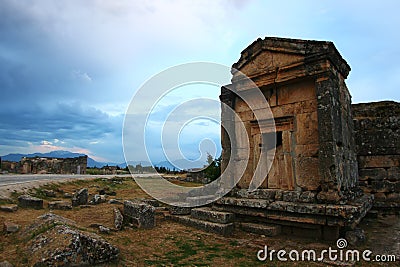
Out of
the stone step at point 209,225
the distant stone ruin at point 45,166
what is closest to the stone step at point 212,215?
the stone step at point 209,225

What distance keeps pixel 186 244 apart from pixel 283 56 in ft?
18.6

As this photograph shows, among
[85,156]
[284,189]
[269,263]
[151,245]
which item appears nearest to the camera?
[269,263]

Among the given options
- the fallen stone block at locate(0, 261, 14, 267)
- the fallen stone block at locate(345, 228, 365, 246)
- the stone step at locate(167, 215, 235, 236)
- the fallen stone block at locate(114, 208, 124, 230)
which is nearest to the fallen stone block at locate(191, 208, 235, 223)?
the stone step at locate(167, 215, 235, 236)

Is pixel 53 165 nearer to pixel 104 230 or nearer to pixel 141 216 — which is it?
pixel 141 216

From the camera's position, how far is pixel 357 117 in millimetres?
10359

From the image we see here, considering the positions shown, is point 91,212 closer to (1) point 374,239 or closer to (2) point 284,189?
(2) point 284,189

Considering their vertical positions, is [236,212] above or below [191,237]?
above

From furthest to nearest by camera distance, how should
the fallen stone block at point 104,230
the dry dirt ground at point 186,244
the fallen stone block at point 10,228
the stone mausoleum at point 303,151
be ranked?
1. the stone mausoleum at point 303,151
2. the fallen stone block at point 104,230
3. the fallen stone block at point 10,228
4. the dry dirt ground at point 186,244

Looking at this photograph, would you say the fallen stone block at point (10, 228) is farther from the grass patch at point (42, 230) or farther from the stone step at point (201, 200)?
the stone step at point (201, 200)

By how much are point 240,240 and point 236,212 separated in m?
1.26

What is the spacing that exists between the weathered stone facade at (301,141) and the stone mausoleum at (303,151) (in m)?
0.02

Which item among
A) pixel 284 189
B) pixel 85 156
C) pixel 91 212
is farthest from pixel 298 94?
pixel 85 156

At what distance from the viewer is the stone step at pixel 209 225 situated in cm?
702

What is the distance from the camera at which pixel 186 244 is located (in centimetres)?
627
